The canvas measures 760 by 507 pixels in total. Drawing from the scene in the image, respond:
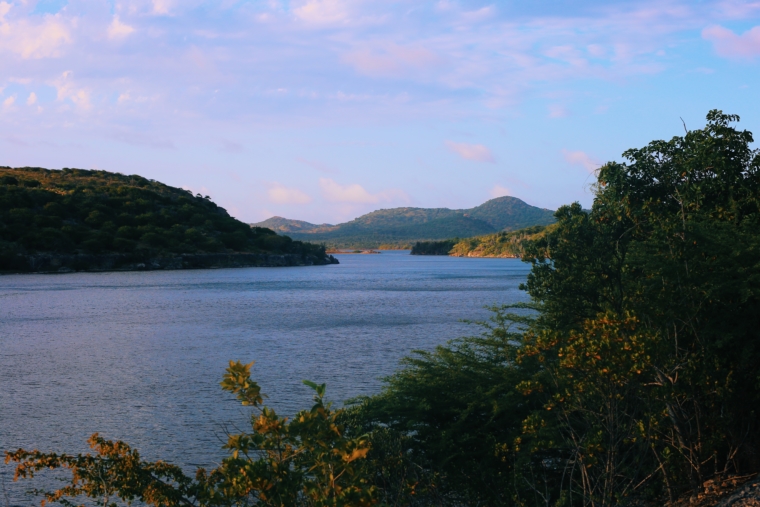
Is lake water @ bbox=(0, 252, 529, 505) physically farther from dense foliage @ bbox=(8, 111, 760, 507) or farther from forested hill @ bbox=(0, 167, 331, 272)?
forested hill @ bbox=(0, 167, 331, 272)

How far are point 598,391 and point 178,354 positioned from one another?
1087 inches

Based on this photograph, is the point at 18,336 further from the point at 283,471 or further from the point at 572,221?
the point at 283,471

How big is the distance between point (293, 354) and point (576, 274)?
63.8 feet

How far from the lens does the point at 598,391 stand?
9031mm

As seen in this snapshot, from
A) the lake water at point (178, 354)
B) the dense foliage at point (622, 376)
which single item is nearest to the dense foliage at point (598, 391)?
the dense foliage at point (622, 376)

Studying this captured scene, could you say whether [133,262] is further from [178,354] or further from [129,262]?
[178,354]

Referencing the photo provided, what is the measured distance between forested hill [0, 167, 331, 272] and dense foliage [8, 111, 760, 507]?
4280 inches

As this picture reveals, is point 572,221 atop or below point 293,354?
atop

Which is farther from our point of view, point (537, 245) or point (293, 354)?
point (293, 354)

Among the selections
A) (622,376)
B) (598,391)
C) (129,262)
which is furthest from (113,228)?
(622,376)

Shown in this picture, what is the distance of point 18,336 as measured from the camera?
38938mm

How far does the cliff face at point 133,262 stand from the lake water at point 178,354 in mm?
41049

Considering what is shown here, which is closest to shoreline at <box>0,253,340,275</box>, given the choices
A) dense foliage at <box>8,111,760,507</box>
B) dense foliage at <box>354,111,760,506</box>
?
dense foliage at <box>8,111,760,507</box>

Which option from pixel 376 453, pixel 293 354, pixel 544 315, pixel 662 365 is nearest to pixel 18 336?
pixel 293 354
